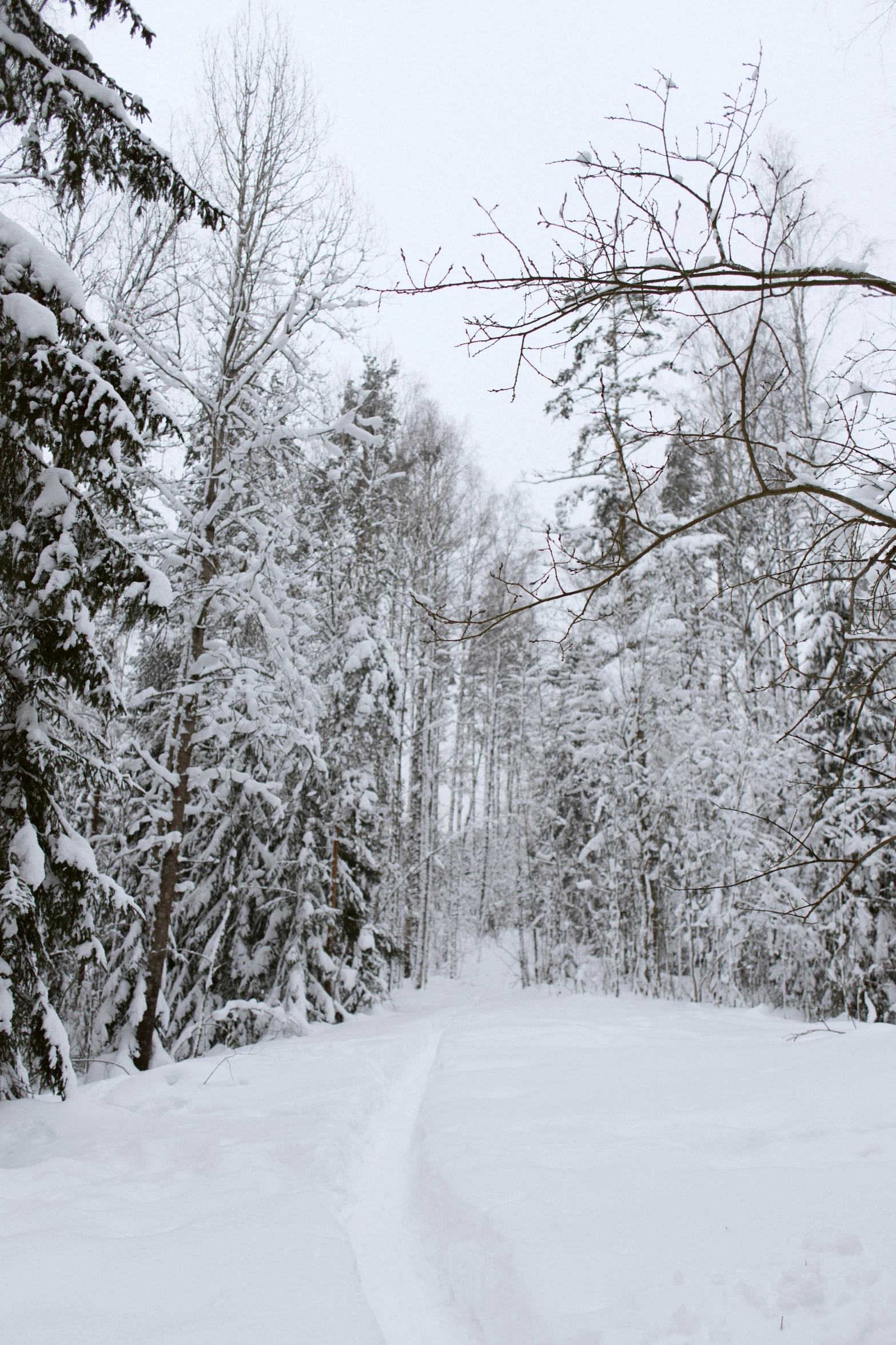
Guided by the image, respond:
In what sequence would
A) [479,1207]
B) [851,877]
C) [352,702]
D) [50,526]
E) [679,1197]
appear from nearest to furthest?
Answer: [679,1197]
[479,1207]
[50,526]
[851,877]
[352,702]

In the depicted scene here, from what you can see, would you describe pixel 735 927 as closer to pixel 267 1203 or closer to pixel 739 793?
pixel 739 793

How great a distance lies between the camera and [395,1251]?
3.62m

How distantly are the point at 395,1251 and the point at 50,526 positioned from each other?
15.3 feet

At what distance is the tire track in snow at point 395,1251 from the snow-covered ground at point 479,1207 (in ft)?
0.05

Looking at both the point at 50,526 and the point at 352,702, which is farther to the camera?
the point at 352,702

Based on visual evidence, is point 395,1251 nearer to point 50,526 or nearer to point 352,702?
point 50,526

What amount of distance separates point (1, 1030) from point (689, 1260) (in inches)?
159

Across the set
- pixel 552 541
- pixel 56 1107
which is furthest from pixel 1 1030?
pixel 552 541

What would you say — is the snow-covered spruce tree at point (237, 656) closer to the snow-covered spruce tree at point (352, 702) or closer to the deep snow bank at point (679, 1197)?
Result: the snow-covered spruce tree at point (352, 702)

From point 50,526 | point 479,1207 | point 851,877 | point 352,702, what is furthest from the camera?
point 352,702

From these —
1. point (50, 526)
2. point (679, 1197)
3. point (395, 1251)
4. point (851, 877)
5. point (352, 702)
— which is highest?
point (352, 702)

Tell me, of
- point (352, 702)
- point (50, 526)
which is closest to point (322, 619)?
point (352, 702)

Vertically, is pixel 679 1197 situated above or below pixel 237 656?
below

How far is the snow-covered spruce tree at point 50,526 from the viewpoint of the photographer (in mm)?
4840
